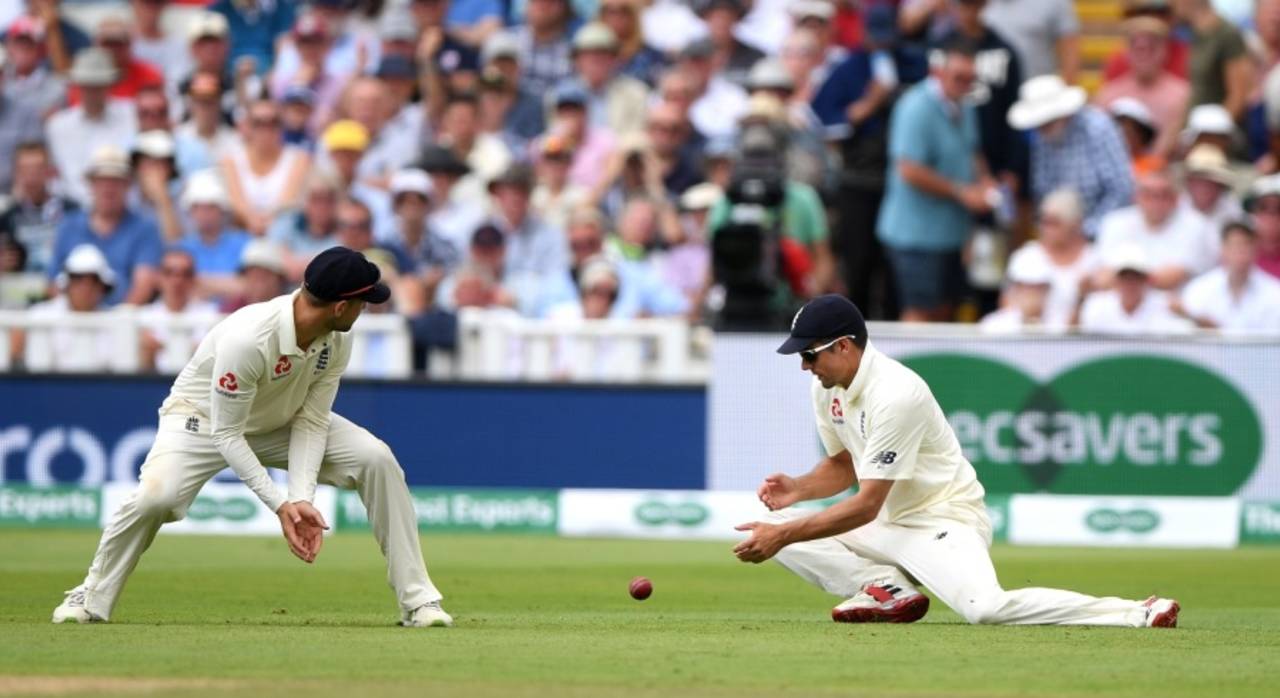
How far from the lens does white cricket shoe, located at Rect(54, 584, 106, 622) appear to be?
26.4 feet

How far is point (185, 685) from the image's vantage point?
619 cm

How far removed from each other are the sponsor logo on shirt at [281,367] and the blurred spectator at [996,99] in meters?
8.03

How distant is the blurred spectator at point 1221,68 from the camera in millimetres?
14930

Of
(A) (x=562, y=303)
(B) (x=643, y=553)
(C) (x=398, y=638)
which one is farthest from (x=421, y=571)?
(A) (x=562, y=303)

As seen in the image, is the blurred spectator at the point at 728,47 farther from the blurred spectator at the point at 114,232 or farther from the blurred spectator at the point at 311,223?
the blurred spectator at the point at 114,232

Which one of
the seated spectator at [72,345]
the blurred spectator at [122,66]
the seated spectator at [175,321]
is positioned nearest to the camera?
the seated spectator at [175,321]

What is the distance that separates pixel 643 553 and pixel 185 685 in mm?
6698

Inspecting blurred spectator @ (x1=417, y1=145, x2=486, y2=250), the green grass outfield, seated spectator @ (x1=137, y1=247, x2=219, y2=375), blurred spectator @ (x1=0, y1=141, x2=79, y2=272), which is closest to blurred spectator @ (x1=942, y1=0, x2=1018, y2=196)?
blurred spectator @ (x1=417, y1=145, x2=486, y2=250)

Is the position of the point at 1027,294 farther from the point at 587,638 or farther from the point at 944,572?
the point at 587,638

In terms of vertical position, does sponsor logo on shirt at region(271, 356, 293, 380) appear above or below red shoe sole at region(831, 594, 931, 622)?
above

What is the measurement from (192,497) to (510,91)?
864 cm

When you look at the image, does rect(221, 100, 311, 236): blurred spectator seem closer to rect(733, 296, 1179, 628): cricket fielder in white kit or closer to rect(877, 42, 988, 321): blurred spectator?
rect(877, 42, 988, 321): blurred spectator

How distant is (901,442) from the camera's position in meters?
8.16

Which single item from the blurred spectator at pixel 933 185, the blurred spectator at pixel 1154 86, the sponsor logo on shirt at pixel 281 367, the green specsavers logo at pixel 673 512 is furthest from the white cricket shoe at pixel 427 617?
the blurred spectator at pixel 1154 86
